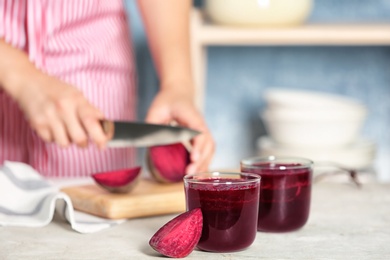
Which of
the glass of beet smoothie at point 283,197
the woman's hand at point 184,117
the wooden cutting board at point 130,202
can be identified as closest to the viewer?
the glass of beet smoothie at point 283,197

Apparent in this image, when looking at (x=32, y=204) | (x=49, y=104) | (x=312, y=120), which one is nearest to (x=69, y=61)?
(x=49, y=104)

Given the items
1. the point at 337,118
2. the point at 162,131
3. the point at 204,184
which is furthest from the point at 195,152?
the point at 337,118

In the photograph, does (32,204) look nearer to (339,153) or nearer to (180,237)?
(180,237)

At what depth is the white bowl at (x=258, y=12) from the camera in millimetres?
1836

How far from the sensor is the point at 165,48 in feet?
4.85

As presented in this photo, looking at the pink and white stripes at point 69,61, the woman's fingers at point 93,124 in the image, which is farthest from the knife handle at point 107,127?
the pink and white stripes at point 69,61

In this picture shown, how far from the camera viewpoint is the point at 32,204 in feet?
3.54

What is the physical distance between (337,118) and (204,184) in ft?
3.30

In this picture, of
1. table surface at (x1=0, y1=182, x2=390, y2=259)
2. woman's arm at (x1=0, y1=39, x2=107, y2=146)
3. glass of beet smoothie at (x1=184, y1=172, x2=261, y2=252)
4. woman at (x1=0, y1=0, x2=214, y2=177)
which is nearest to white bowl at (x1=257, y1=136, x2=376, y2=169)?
woman at (x1=0, y1=0, x2=214, y2=177)

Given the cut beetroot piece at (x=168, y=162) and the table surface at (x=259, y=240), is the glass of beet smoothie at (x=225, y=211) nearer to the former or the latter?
the table surface at (x=259, y=240)

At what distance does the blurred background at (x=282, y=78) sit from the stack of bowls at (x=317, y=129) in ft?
0.80

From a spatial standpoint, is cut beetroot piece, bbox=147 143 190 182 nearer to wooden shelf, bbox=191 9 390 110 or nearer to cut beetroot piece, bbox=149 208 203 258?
cut beetroot piece, bbox=149 208 203 258

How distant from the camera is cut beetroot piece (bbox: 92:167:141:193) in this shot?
44.2 inches

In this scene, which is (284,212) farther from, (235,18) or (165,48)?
(235,18)
